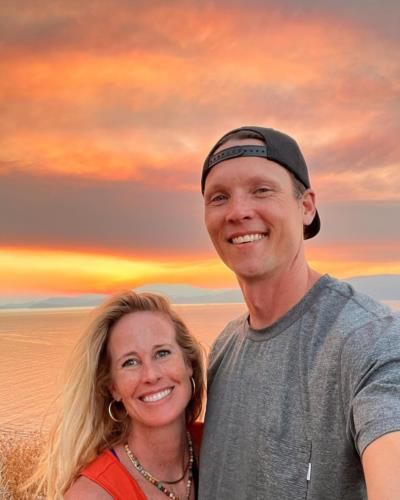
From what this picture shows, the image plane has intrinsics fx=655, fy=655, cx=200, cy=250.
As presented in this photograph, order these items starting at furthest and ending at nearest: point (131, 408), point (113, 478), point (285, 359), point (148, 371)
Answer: point (131, 408), point (148, 371), point (113, 478), point (285, 359)

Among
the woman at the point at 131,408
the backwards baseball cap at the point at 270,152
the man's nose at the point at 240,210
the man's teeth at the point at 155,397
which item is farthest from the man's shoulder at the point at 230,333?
the backwards baseball cap at the point at 270,152

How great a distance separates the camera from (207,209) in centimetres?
305

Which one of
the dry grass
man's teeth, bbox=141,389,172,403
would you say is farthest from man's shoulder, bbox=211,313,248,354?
the dry grass

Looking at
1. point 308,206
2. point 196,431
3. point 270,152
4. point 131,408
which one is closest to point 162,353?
point 131,408

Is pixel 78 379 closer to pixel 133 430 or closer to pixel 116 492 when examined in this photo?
pixel 133 430

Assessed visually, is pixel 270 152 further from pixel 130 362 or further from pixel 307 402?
pixel 130 362

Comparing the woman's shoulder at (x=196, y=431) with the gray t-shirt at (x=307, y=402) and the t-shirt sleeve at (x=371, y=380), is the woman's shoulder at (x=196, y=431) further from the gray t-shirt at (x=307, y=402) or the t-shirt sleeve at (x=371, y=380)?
the t-shirt sleeve at (x=371, y=380)

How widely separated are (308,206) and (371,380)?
1.19m

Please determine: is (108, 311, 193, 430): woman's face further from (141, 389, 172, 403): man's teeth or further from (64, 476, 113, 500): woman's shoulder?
(64, 476, 113, 500): woman's shoulder

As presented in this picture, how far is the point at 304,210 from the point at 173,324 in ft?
3.54

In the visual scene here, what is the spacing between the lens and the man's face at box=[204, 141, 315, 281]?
113 inches

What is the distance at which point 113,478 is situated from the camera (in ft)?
10.6

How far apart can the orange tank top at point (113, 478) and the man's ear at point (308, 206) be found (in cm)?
154

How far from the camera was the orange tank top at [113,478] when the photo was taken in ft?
10.4
